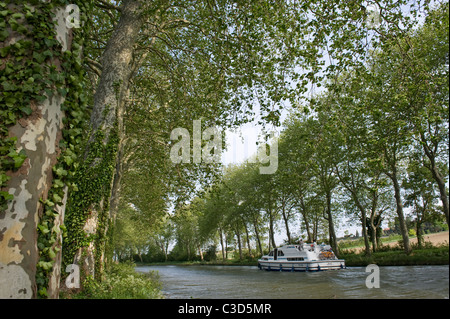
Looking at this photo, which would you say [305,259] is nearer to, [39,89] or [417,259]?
[417,259]

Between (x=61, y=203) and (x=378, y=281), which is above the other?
(x=61, y=203)

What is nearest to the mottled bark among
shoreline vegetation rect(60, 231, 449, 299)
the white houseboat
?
shoreline vegetation rect(60, 231, 449, 299)

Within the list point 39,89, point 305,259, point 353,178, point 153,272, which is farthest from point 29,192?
point 353,178

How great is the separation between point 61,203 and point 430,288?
1557 cm

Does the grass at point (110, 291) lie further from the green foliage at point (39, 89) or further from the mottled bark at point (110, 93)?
the green foliage at point (39, 89)

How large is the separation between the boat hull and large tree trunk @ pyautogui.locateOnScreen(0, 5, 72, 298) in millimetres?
25826

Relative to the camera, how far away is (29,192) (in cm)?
276

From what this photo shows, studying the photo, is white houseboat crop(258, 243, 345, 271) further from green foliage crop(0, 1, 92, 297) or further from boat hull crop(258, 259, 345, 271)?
green foliage crop(0, 1, 92, 297)

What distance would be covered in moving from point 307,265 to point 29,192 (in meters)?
26.7
